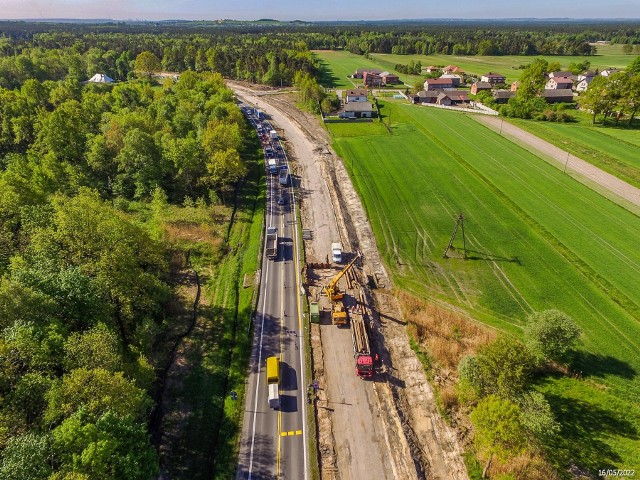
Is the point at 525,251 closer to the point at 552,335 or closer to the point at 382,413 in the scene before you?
the point at 552,335

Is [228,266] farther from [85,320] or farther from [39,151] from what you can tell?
[39,151]

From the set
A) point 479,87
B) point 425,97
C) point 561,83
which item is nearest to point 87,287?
point 425,97

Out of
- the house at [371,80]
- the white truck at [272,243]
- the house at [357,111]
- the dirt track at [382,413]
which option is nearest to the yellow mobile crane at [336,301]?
the dirt track at [382,413]

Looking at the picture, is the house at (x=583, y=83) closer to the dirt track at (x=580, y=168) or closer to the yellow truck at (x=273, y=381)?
the dirt track at (x=580, y=168)

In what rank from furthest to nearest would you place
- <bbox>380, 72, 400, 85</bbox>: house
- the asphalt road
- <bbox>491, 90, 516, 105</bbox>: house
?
1. <bbox>380, 72, 400, 85</bbox>: house
2. <bbox>491, 90, 516, 105</bbox>: house
3. the asphalt road

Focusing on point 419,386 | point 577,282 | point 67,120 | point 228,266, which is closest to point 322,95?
point 67,120
